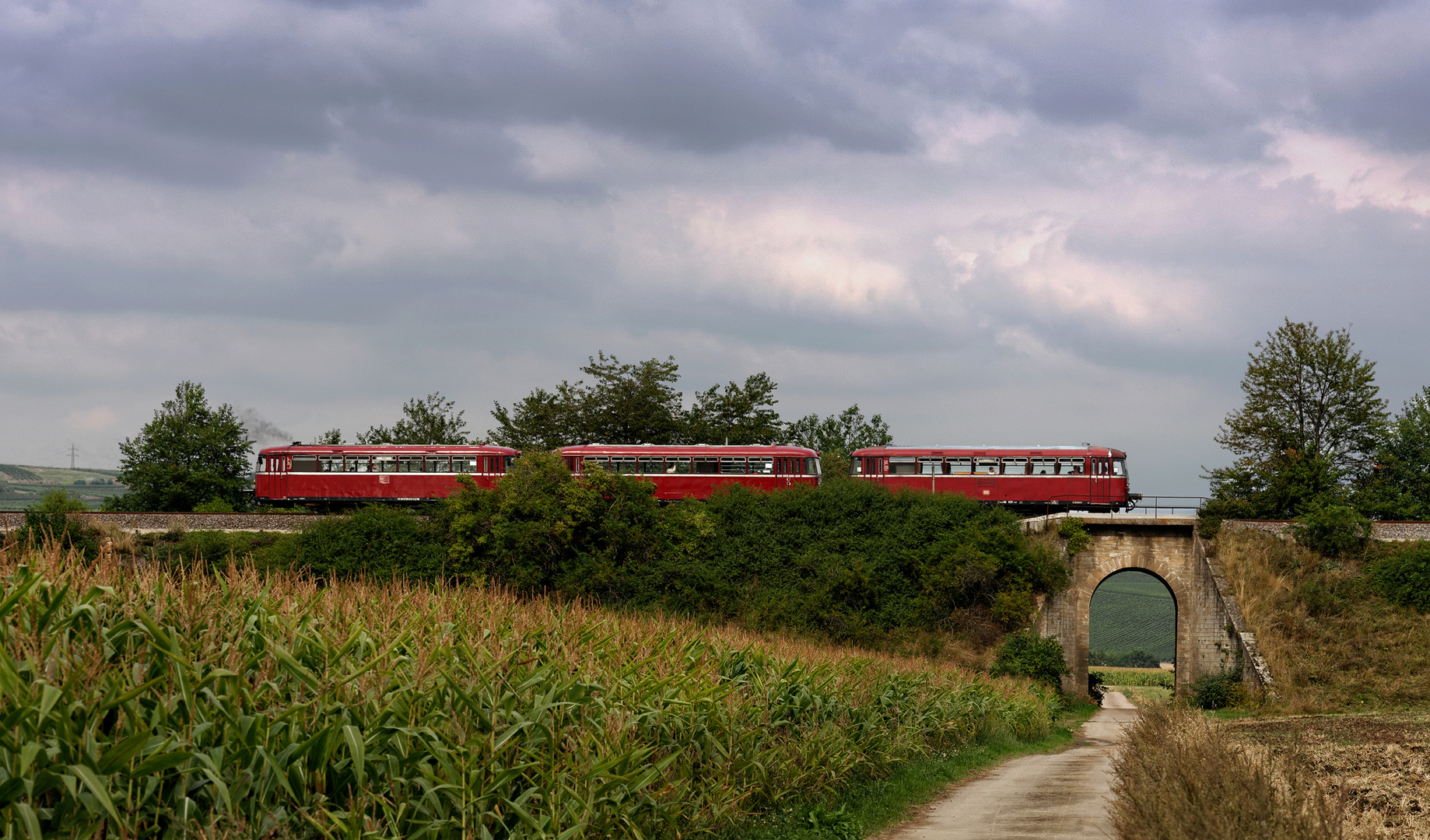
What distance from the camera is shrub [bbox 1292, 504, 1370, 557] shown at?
35281mm

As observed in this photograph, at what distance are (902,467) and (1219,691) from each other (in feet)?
48.0

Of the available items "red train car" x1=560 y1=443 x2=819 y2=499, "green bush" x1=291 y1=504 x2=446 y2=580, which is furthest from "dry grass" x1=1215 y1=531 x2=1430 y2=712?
"green bush" x1=291 y1=504 x2=446 y2=580

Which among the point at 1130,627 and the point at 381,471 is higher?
the point at 381,471

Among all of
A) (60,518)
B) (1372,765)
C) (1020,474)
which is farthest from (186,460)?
(1372,765)

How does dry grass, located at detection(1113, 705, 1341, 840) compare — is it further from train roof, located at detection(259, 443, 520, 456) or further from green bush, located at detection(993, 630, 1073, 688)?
train roof, located at detection(259, 443, 520, 456)

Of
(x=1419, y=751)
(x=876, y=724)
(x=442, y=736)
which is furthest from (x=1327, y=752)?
(x=442, y=736)

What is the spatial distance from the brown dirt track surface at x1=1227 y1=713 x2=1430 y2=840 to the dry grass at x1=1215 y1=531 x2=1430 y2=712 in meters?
9.11

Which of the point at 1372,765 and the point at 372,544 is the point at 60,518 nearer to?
the point at 372,544

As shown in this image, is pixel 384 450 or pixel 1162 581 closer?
pixel 1162 581

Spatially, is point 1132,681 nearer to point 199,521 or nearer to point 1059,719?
point 1059,719

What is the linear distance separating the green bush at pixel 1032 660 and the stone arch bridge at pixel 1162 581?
2003 mm

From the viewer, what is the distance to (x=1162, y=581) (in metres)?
36.2

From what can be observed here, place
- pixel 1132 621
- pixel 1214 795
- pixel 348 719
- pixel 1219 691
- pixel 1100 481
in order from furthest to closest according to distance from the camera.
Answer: pixel 1132 621
pixel 1100 481
pixel 1219 691
pixel 1214 795
pixel 348 719

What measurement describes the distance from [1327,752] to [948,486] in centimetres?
2629
